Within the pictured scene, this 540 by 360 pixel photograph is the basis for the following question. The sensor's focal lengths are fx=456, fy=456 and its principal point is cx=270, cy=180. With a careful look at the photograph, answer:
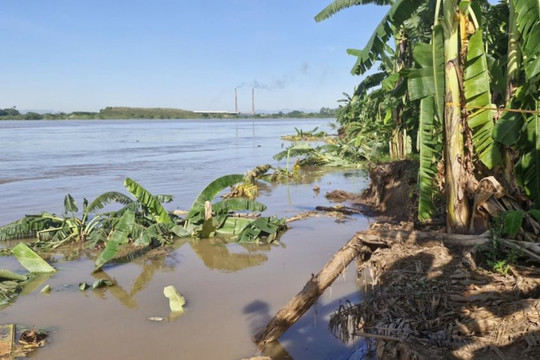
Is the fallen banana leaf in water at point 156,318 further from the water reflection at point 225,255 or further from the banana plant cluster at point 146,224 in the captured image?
the banana plant cluster at point 146,224

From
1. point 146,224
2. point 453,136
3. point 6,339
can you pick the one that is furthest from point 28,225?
point 453,136

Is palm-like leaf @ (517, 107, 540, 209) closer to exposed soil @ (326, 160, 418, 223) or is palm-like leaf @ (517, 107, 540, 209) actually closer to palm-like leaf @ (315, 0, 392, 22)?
exposed soil @ (326, 160, 418, 223)

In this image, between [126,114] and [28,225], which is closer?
[28,225]

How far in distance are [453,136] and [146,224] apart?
23.4ft

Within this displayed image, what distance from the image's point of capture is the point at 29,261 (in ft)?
27.7

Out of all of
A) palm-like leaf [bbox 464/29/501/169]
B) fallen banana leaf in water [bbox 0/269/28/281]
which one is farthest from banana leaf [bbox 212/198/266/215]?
palm-like leaf [bbox 464/29/501/169]

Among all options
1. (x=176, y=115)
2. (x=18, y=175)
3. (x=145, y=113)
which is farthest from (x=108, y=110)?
(x=18, y=175)

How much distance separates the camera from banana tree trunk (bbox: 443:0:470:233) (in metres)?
5.91

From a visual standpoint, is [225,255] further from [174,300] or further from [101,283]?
[174,300]

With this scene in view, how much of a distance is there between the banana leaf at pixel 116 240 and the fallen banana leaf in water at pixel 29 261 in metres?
0.98

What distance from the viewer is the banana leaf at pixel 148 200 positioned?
31.5 ft

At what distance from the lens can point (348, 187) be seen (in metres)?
17.5

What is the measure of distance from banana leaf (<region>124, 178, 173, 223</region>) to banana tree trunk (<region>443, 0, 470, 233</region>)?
20.6 ft

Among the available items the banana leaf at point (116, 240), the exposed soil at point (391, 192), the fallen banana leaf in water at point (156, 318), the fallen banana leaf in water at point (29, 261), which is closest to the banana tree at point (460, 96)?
the exposed soil at point (391, 192)
